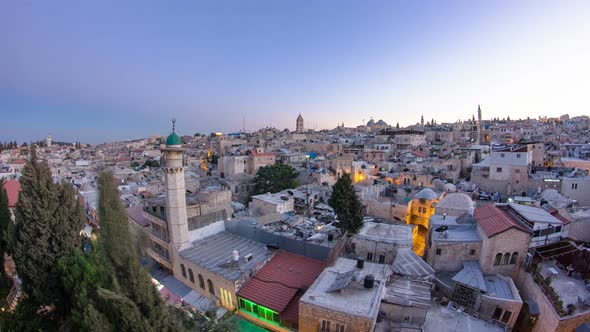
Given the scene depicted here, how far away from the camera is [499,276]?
1332 cm

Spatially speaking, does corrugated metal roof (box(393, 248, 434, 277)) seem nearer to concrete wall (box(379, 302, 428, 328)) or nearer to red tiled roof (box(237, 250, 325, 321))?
concrete wall (box(379, 302, 428, 328))

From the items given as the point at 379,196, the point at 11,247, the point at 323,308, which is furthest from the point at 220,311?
the point at 379,196

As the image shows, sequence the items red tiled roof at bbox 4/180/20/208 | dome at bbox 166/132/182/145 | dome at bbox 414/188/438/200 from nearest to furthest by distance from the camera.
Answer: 1. dome at bbox 166/132/182/145
2. red tiled roof at bbox 4/180/20/208
3. dome at bbox 414/188/438/200

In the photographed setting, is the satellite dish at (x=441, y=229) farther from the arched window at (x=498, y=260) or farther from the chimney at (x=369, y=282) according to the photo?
the chimney at (x=369, y=282)

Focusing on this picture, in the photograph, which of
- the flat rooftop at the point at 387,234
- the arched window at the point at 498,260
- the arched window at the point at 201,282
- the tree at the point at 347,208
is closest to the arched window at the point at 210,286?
the arched window at the point at 201,282

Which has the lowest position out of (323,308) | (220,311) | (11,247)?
(220,311)

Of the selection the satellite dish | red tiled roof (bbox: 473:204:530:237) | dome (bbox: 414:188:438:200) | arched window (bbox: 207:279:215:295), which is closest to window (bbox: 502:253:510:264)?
red tiled roof (bbox: 473:204:530:237)

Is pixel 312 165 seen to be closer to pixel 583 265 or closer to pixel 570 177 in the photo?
pixel 570 177

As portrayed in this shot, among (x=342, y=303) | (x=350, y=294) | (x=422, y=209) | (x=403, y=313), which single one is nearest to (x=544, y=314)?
(x=403, y=313)

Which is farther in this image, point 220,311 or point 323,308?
point 220,311

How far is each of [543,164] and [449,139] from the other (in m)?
32.2

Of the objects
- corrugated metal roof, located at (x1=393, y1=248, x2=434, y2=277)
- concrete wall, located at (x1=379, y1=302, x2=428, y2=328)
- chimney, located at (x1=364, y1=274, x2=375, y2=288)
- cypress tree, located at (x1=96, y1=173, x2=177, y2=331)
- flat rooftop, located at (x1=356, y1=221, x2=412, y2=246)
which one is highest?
cypress tree, located at (x1=96, y1=173, x2=177, y2=331)

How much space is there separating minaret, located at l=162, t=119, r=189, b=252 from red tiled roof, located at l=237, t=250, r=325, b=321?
203 inches

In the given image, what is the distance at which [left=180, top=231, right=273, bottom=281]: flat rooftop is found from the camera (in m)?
13.0
